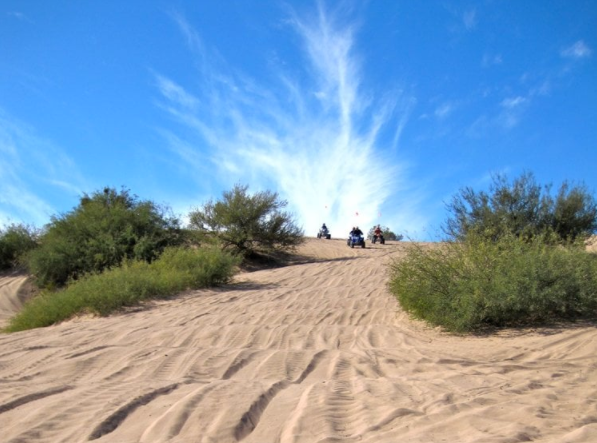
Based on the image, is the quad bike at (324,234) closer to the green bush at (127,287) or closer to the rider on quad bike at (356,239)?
the rider on quad bike at (356,239)

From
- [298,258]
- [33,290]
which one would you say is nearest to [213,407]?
[33,290]

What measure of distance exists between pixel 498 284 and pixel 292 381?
4.57 m

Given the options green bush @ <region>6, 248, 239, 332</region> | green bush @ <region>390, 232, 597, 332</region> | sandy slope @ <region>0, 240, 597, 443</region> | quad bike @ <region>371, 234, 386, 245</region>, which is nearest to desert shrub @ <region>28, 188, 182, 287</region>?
green bush @ <region>6, 248, 239, 332</region>

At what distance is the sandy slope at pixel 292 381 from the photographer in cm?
396

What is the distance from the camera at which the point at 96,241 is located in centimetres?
1873

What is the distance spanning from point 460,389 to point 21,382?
4.19 metres

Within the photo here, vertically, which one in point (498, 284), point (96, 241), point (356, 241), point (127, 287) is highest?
point (356, 241)

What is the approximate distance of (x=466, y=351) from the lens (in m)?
7.74

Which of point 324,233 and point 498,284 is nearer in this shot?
point 498,284

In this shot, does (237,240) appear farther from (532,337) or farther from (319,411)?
(319,411)

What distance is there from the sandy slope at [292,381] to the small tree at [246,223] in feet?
42.1

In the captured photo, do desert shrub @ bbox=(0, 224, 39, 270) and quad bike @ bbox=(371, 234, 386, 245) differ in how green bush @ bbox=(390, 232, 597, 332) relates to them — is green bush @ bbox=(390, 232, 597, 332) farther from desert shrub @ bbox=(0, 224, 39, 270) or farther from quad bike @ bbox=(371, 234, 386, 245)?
quad bike @ bbox=(371, 234, 386, 245)

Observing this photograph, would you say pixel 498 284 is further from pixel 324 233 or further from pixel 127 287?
pixel 324 233

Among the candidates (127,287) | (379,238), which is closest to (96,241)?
(127,287)
